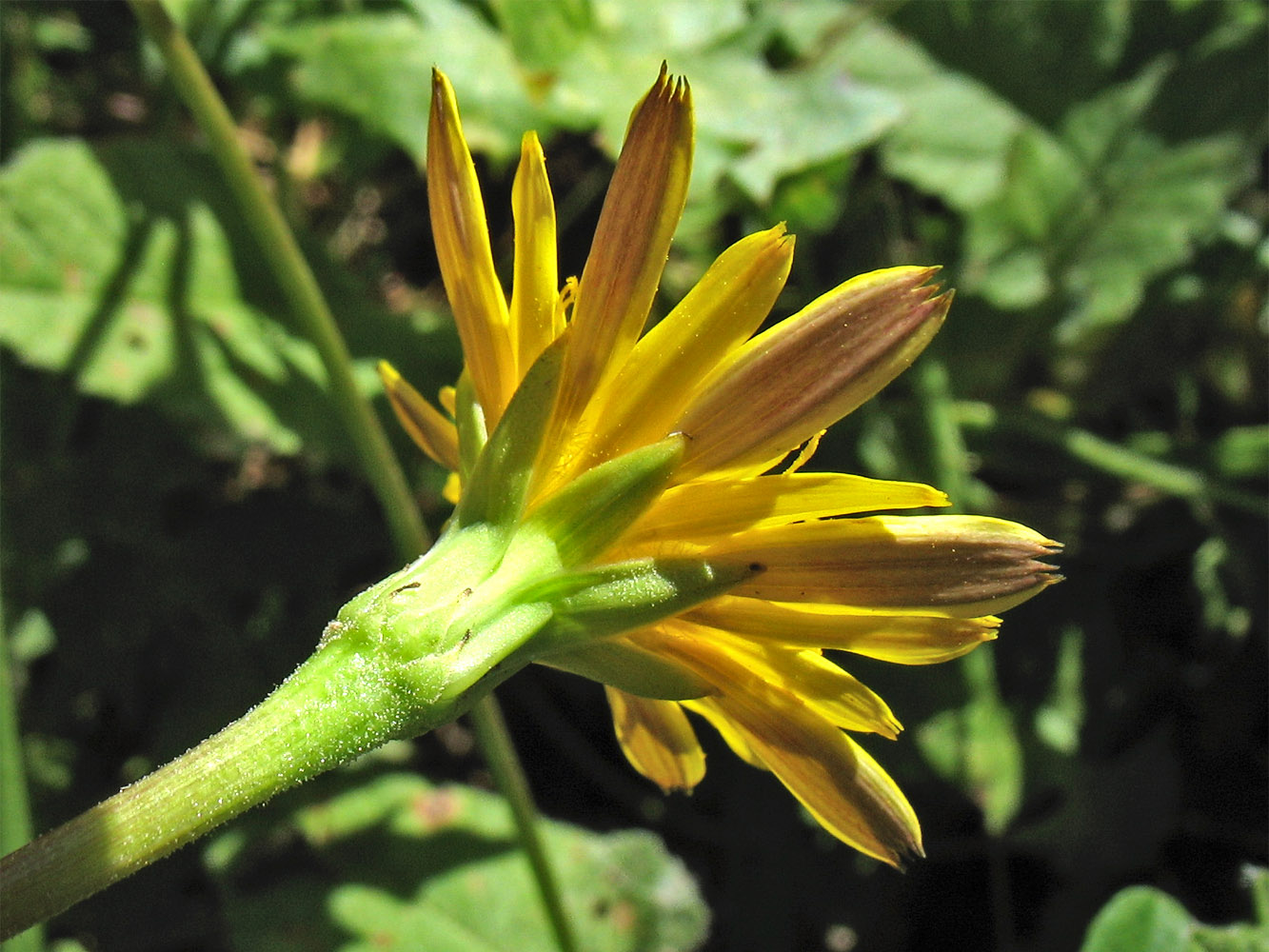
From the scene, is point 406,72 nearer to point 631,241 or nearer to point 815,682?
point 631,241

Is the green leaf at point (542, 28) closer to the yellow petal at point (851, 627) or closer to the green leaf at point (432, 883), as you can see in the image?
the yellow petal at point (851, 627)

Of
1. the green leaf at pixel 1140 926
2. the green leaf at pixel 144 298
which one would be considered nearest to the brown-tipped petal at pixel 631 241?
the green leaf at pixel 144 298

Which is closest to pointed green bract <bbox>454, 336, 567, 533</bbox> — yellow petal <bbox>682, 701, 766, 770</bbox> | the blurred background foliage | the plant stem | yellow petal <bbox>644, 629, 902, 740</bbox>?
yellow petal <bbox>644, 629, 902, 740</bbox>

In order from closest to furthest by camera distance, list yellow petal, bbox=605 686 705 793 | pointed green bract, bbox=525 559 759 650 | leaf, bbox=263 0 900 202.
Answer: pointed green bract, bbox=525 559 759 650 → yellow petal, bbox=605 686 705 793 → leaf, bbox=263 0 900 202

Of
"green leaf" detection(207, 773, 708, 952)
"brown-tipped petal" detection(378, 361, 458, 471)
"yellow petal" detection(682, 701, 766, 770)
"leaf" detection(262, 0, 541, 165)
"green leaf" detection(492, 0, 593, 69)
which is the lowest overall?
"green leaf" detection(207, 773, 708, 952)

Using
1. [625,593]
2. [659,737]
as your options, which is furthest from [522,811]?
[625,593]

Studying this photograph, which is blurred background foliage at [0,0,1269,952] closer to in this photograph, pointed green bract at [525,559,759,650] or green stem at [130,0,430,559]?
green stem at [130,0,430,559]

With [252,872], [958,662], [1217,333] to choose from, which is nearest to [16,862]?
[252,872]
